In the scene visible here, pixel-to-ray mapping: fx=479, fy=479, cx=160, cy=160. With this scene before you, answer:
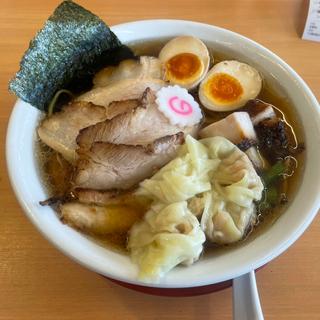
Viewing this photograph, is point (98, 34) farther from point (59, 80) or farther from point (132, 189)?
point (132, 189)

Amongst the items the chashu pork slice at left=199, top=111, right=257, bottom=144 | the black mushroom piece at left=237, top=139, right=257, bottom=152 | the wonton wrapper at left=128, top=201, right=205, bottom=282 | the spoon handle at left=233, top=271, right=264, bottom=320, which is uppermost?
the chashu pork slice at left=199, top=111, right=257, bottom=144

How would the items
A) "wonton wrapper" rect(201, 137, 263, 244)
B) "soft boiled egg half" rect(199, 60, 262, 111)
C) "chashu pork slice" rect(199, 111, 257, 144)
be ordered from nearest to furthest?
1. "wonton wrapper" rect(201, 137, 263, 244)
2. "chashu pork slice" rect(199, 111, 257, 144)
3. "soft boiled egg half" rect(199, 60, 262, 111)

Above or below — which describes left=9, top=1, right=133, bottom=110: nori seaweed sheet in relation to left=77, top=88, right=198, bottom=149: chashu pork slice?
above

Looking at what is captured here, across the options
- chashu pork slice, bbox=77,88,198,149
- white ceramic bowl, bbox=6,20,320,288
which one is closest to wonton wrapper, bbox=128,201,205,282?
white ceramic bowl, bbox=6,20,320,288

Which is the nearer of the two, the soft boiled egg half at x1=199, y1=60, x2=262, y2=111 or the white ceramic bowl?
the white ceramic bowl

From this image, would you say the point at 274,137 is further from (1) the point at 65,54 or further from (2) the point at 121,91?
(1) the point at 65,54

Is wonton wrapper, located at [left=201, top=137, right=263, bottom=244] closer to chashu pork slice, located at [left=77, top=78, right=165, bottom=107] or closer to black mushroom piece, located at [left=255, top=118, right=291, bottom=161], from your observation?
black mushroom piece, located at [left=255, top=118, right=291, bottom=161]

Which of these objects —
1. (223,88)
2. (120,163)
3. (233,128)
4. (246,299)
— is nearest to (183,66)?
(223,88)

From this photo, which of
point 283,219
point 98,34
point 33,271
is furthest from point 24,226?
point 283,219
